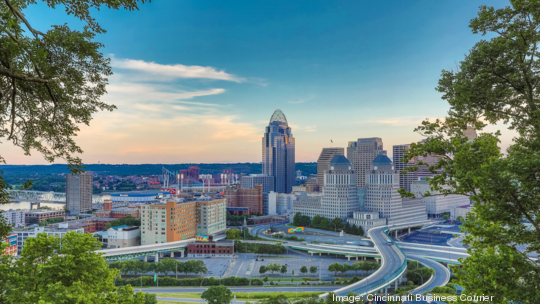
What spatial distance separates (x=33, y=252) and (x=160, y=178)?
18178cm

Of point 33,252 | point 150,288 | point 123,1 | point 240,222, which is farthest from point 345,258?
point 123,1

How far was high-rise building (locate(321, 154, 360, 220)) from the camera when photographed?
6469 cm

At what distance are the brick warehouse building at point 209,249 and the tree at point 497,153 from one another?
37.3 m

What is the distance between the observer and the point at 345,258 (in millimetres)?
42281

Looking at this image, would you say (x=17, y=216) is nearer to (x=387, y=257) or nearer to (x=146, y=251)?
(x=146, y=251)

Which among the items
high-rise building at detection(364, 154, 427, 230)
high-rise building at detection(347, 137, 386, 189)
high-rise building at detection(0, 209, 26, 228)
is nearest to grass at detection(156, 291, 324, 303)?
high-rise building at detection(364, 154, 427, 230)

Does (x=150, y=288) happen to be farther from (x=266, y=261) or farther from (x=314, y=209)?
(x=314, y=209)

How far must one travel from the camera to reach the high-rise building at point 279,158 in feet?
402

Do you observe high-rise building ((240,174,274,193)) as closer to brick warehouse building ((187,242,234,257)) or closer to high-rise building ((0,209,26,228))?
high-rise building ((0,209,26,228))

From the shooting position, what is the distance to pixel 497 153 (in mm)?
7516

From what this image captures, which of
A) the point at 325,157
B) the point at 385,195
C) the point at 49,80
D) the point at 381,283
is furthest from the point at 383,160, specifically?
the point at 49,80

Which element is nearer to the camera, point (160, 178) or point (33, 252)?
point (33, 252)

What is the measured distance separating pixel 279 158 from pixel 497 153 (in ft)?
381

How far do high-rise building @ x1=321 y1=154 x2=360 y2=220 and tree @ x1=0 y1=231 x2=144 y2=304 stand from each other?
57.0m
